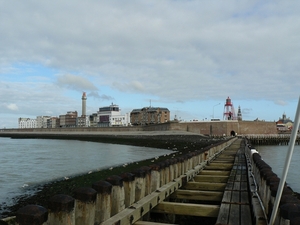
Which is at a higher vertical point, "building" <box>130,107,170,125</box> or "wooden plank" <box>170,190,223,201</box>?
"building" <box>130,107,170,125</box>

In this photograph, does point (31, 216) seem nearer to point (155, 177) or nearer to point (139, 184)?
point (139, 184)

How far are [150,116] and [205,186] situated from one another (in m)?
168

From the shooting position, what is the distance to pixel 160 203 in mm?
6430

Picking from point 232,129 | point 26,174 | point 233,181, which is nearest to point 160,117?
point 232,129

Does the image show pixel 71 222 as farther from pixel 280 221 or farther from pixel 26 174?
pixel 26 174

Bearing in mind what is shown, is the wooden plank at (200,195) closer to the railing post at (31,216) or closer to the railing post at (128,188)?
the railing post at (128,188)

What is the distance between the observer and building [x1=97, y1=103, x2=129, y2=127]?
180 m

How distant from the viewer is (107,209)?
173 inches

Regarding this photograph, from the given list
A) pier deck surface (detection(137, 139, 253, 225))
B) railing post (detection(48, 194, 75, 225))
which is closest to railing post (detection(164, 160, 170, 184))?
pier deck surface (detection(137, 139, 253, 225))

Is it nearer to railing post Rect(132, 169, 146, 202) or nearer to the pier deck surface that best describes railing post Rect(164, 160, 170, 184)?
the pier deck surface

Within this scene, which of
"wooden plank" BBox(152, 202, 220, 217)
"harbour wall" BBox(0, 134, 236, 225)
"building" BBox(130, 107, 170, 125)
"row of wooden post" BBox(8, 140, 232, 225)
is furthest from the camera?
"building" BBox(130, 107, 170, 125)

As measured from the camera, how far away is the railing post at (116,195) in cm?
476

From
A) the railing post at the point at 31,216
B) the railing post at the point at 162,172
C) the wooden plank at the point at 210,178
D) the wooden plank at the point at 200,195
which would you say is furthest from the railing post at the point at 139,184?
the wooden plank at the point at 210,178

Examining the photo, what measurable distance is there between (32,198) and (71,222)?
9.75 metres
